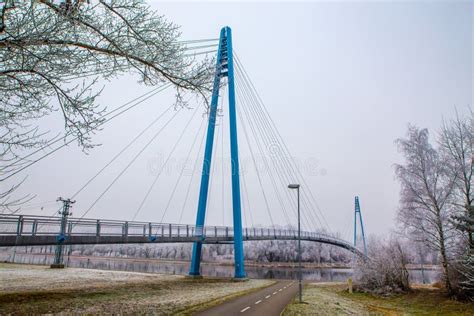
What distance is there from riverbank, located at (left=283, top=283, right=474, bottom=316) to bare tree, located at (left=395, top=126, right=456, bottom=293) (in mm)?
1586

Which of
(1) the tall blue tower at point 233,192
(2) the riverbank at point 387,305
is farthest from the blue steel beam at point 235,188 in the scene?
(2) the riverbank at point 387,305

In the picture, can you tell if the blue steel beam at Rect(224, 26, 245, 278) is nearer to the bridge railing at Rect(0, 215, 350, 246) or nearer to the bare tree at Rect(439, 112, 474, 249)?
the bridge railing at Rect(0, 215, 350, 246)

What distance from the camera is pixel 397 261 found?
21484mm

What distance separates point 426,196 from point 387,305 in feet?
25.0

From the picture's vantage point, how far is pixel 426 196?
63.9ft

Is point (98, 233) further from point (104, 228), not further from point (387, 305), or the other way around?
point (387, 305)

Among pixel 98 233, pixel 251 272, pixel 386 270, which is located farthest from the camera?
pixel 251 272

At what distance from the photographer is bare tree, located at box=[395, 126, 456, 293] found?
58.9 ft

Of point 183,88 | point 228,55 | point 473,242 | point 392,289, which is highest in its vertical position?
point 228,55

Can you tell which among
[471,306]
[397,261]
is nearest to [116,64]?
[471,306]

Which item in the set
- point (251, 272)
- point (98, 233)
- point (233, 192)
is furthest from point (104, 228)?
point (251, 272)

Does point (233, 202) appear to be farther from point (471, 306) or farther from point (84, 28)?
point (84, 28)

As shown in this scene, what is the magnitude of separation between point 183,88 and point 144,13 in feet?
4.53

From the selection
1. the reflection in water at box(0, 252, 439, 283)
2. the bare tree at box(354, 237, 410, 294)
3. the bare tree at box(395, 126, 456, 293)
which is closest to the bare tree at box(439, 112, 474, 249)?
the bare tree at box(395, 126, 456, 293)
